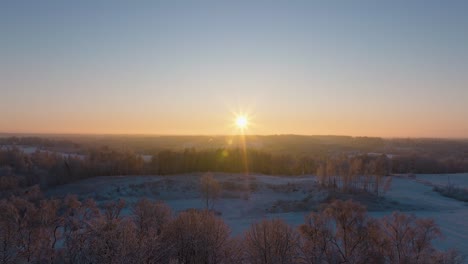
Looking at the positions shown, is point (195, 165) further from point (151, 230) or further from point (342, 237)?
point (151, 230)

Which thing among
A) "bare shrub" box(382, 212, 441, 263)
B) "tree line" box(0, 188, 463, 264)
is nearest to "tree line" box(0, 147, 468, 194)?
"bare shrub" box(382, 212, 441, 263)

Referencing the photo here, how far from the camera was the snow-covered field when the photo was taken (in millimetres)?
36969

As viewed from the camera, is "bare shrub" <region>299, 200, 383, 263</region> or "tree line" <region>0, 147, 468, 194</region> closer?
"bare shrub" <region>299, 200, 383, 263</region>

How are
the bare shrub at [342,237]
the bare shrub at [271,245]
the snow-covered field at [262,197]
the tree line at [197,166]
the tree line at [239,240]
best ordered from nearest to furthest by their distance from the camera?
the tree line at [239,240]
the bare shrub at [271,245]
the bare shrub at [342,237]
the snow-covered field at [262,197]
the tree line at [197,166]

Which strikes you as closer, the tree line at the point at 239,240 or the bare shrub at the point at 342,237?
the tree line at the point at 239,240

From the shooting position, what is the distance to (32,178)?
61.5 meters

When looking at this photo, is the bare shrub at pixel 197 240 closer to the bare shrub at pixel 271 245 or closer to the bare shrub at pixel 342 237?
the bare shrub at pixel 271 245

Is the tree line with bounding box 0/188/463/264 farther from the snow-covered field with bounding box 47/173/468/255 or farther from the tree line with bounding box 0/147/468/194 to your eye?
the tree line with bounding box 0/147/468/194

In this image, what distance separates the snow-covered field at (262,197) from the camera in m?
37.0

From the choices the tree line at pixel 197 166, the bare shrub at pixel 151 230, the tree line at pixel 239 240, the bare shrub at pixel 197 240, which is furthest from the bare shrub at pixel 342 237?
the tree line at pixel 197 166

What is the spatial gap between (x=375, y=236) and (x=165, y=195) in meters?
37.6

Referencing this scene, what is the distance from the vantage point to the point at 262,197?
49.3 meters

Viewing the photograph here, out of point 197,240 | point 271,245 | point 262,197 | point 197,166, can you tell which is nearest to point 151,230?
point 197,240

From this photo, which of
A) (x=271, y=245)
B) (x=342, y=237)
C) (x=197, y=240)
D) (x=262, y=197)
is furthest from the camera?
(x=262, y=197)
